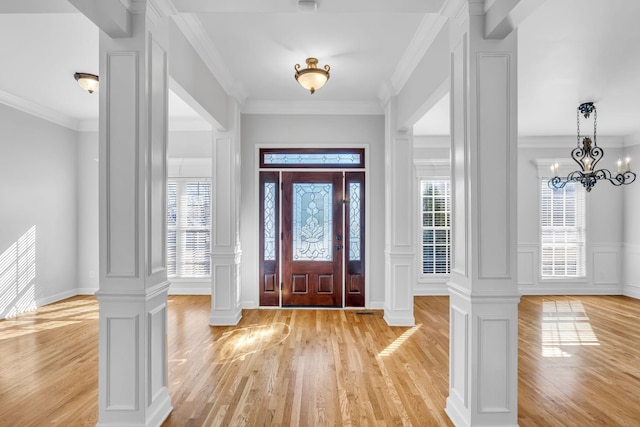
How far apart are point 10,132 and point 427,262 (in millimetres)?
6924

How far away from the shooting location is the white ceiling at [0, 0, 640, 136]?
2.80 meters

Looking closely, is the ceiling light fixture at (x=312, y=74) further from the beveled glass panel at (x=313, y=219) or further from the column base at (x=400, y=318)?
the column base at (x=400, y=318)

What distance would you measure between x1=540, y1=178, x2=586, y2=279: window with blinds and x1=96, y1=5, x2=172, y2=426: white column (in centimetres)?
714

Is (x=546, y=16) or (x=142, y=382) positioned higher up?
(x=546, y=16)

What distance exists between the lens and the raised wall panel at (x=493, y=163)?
230 cm

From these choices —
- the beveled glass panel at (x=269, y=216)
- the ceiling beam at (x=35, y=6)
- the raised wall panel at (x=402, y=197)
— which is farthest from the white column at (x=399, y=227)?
the ceiling beam at (x=35, y=6)

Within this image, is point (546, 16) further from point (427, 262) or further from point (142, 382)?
point (427, 262)

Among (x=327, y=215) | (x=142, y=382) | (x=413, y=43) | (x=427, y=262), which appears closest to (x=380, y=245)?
(x=327, y=215)

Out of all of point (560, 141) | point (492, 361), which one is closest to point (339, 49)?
point (492, 361)

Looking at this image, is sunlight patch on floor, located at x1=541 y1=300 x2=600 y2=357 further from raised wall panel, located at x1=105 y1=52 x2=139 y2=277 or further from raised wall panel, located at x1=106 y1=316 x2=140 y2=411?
raised wall panel, located at x1=105 y1=52 x2=139 y2=277

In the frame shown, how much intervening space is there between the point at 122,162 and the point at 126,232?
0.43 meters

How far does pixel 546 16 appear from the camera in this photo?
2963 mm

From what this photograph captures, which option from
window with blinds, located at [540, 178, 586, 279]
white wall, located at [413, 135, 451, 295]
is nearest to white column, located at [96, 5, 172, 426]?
white wall, located at [413, 135, 451, 295]

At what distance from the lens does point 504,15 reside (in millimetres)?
2072
